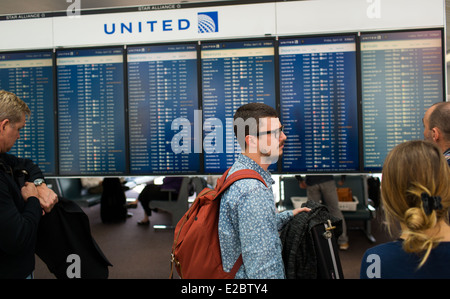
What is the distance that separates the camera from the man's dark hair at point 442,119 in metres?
1.98

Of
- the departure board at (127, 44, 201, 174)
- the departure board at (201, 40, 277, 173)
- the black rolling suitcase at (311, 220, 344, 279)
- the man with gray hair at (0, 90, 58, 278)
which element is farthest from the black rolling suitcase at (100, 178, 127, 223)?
the black rolling suitcase at (311, 220, 344, 279)

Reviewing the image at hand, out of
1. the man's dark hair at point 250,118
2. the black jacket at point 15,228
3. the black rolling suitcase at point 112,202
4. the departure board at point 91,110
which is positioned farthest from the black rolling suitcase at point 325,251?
the black rolling suitcase at point 112,202

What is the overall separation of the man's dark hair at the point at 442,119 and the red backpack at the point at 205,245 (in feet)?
5.00

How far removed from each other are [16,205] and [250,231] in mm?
1216

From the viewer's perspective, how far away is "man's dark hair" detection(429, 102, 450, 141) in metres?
1.98

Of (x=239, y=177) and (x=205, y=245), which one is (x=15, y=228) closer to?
(x=205, y=245)

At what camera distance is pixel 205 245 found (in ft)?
4.28

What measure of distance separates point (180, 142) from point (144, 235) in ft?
8.96

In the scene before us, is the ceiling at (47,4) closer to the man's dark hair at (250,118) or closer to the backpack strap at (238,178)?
the man's dark hair at (250,118)

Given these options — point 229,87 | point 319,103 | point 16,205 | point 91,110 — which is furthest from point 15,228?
point 319,103

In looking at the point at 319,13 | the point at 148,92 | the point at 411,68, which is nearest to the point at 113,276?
the point at 148,92

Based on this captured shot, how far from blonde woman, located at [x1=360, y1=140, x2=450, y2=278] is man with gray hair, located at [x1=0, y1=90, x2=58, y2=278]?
4.99 ft

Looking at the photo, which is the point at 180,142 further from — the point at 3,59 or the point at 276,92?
the point at 3,59

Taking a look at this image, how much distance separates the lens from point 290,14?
8.61ft
